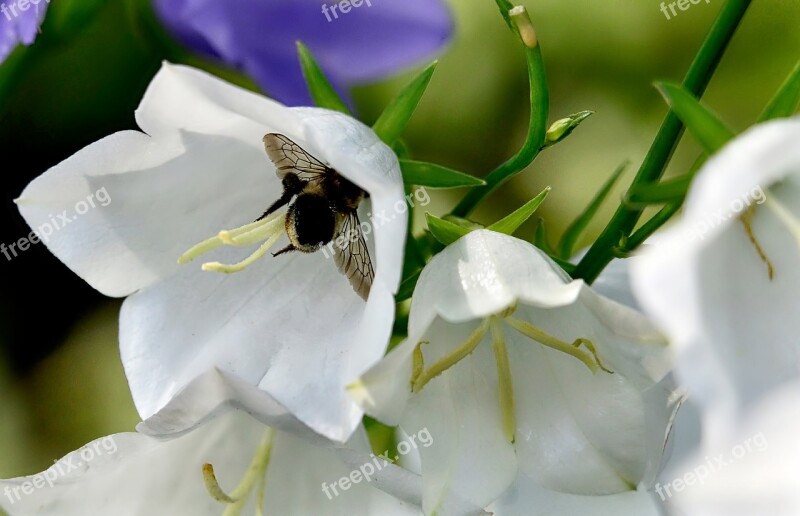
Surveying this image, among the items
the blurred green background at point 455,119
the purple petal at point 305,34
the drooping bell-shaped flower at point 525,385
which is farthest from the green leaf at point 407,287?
the blurred green background at point 455,119

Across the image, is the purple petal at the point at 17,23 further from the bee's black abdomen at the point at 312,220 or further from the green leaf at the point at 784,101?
the green leaf at the point at 784,101

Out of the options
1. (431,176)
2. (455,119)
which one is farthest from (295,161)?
(455,119)

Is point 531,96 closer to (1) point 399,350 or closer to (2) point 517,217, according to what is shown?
(2) point 517,217

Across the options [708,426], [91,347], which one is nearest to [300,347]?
[708,426]

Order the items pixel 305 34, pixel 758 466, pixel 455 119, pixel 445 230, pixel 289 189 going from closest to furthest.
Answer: pixel 758 466, pixel 445 230, pixel 289 189, pixel 305 34, pixel 455 119

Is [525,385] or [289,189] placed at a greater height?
[289,189]

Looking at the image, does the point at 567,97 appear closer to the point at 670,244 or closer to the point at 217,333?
the point at 217,333
